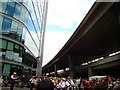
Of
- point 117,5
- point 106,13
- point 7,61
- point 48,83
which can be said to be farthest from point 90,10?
point 48,83

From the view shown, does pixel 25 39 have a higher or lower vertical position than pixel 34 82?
higher

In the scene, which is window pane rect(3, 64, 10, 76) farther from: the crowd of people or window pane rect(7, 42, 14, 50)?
window pane rect(7, 42, 14, 50)

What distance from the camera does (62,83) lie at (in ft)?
49.8

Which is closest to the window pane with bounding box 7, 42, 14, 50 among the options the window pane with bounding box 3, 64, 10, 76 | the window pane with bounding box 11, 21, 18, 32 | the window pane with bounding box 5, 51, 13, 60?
the window pane with bounding box 5, 51, 13, 60

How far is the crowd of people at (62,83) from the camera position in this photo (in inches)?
119

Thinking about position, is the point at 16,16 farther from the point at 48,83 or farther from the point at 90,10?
the point at 48,83

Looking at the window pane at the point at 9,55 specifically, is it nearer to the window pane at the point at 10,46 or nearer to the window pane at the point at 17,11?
the window pane at the point at 10,46

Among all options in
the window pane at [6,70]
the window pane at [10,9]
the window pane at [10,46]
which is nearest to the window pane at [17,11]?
the window pane at [10,9]

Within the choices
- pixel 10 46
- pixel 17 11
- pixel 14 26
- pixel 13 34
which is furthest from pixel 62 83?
pixel 17 11

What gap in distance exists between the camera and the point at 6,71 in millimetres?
24844

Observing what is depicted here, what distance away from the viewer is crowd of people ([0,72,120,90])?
303 cm

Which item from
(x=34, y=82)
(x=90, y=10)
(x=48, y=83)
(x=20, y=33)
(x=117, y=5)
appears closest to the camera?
(x=48, y=83)

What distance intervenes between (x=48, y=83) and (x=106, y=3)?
61.3 ft

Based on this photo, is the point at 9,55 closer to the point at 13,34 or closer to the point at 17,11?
the point at 13,34
